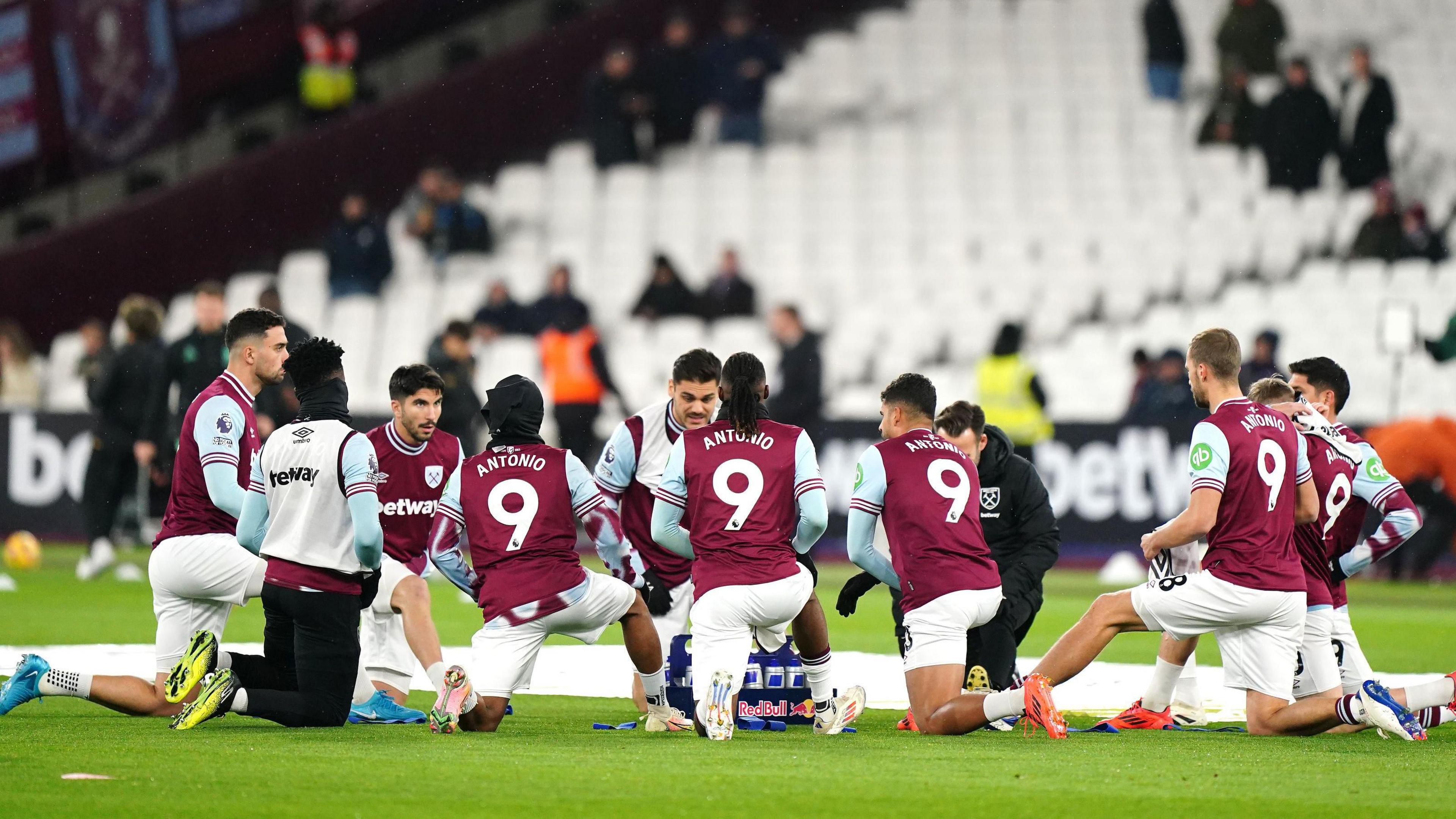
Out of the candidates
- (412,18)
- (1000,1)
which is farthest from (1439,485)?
(412,18)

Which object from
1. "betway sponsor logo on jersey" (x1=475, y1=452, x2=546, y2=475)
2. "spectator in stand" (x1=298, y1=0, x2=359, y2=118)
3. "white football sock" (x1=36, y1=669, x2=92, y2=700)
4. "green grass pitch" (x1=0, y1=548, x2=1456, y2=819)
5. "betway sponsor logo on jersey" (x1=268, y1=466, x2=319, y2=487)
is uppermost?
"spectator in stand" (x1=298, y1=0, x2=359, y2=118)

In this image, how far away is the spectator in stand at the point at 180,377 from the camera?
13672mm

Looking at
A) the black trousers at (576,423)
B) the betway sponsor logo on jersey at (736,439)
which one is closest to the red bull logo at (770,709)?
the betway sponsor logo on jersey at (736,439)

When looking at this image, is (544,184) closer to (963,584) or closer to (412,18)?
(412,18)

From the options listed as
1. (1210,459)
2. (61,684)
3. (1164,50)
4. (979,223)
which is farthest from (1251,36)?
(61,684)

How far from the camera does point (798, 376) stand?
17.9m

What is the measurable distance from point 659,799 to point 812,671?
235cm

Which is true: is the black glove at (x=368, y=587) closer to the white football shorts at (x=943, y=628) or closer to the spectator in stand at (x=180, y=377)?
the white football shorts at (x=943, y=628)

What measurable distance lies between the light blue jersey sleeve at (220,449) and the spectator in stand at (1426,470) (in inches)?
472

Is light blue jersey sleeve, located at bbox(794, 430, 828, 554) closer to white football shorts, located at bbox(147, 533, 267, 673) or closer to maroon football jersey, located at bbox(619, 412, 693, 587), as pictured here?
maroon football jersey, located at bbox(619, 412, 693, 587)

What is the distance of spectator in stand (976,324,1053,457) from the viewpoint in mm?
17297

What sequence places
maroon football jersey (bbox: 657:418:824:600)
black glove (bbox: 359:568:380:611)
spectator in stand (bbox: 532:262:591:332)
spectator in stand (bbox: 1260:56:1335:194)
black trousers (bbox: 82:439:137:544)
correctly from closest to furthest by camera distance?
maroon football jersey (bbox: 657:418:824:600) < black glove (bbox: 359:568:380:611) < black trousers (bbox: 82:439:137:544) < spectator in stand (bbox: 532:262:591:332) < spectator in stand (bbox: 1260:56:1335:194)

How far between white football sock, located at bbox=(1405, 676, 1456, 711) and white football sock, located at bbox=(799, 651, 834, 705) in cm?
249

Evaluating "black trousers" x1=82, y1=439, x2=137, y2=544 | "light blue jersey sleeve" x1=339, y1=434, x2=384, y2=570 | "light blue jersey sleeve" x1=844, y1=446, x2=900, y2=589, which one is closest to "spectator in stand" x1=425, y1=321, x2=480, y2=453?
"black trousers" x1=82, y1=439, x2=137, y2=544
